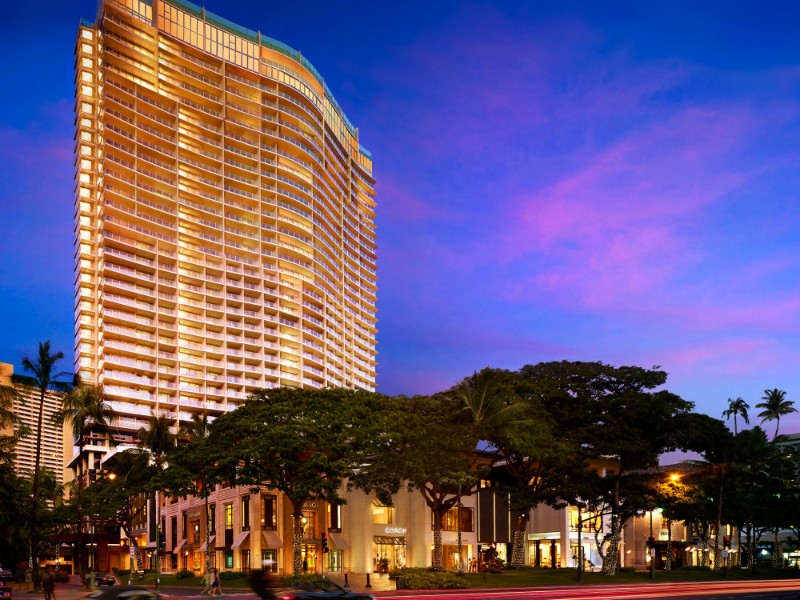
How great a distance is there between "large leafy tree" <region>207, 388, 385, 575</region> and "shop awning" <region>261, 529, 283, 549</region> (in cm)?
888

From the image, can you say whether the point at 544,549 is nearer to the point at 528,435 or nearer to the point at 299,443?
the point at 528,435

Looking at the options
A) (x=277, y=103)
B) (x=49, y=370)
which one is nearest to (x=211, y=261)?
(x=277, y=103)

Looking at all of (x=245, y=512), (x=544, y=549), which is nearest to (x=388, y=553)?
(x=245, y=512)

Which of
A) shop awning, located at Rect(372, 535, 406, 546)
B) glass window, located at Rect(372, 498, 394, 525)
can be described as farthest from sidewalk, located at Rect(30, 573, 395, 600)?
glass window, located at Rect(372, 498, 394, 525)

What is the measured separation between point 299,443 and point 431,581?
12.7 meters

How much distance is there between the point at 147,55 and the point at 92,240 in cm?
3858

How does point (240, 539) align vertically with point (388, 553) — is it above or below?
above

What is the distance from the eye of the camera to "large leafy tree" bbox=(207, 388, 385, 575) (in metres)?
58.9

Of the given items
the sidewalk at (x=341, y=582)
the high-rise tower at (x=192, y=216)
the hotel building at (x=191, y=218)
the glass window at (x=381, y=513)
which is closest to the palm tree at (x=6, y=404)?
the sidewalk at (x=341, y=582)

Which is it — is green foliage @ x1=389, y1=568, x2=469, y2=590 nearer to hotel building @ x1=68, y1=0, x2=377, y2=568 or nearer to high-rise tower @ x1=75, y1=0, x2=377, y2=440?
hotel building @ x1=68, y1=0, x2=377, y2=568

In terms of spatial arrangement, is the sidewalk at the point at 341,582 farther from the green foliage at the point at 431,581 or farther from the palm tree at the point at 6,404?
the palm tree at the point at 6,404

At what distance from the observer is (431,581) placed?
55.8m

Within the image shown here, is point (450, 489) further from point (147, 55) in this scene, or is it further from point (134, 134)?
point (147, 55)

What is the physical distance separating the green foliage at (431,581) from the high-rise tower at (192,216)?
104275mm
